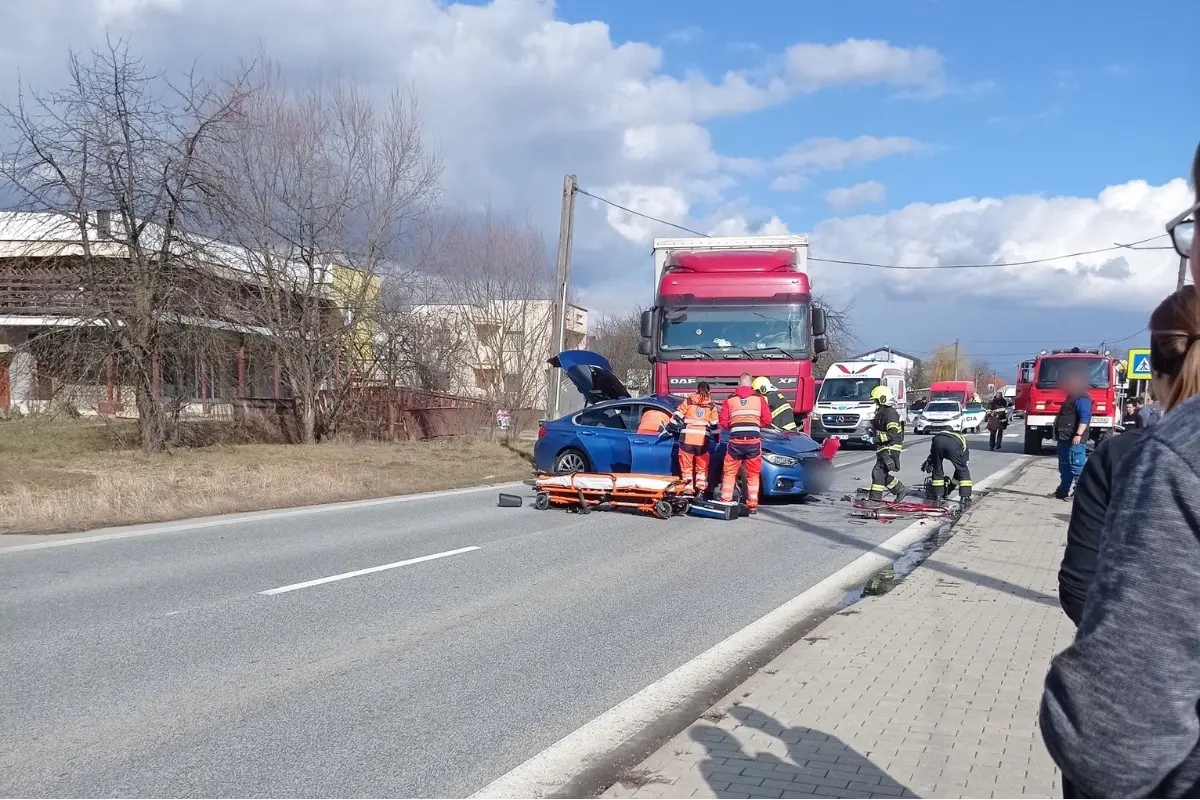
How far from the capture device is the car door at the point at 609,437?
15.9m

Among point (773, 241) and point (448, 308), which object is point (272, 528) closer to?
point (773, 241)

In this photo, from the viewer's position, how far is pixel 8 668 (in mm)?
6215

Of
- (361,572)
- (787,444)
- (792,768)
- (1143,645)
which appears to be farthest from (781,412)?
(1143,645)

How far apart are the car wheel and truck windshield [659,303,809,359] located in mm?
2553

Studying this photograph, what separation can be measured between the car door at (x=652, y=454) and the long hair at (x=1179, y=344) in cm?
1293

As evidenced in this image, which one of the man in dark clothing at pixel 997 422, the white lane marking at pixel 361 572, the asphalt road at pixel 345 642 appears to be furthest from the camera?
the man in dark clothing at pixel 997 422

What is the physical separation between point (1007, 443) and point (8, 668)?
3411 cm

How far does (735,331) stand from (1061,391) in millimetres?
13394

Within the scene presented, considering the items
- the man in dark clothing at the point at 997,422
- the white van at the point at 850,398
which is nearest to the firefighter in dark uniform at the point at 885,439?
the white van at the point at 850,398

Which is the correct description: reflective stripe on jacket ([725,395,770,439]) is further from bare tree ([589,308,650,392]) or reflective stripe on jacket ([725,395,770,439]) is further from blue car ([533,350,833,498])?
bare tree ([589,308,650,392])

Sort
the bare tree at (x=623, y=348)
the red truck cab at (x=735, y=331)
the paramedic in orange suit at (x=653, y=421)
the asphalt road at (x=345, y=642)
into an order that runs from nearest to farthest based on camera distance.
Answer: the asphalt road at (x=345, y=642)
the paramedic in orange suit at (x=653, y=421)
the red truck cab at (x=735, y=331)
the bare tree at (x=623, y=348)

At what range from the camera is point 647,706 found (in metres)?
5.74

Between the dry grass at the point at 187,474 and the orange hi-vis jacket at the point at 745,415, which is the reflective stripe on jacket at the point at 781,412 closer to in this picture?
the orange hi-vis jacket at the point at 745,415

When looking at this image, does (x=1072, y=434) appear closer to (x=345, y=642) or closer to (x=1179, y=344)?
(x=345, y=642)
